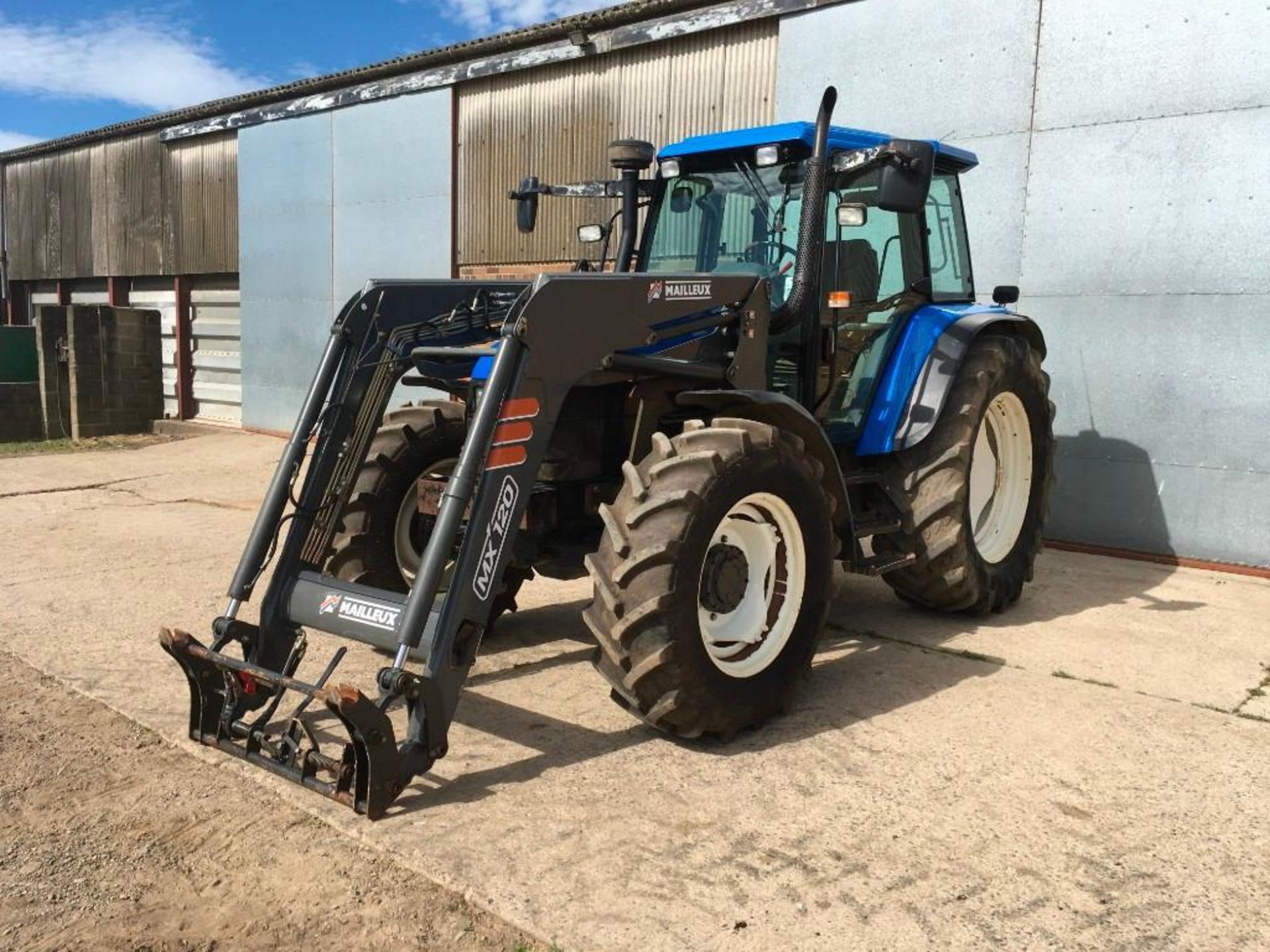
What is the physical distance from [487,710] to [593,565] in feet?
3.21

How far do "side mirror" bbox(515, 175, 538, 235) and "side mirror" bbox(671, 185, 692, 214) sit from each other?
704mm

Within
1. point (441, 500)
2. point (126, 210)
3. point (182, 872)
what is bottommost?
point (182, 872)

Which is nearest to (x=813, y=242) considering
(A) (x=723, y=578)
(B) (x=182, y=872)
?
(A) (x=723, y=578)

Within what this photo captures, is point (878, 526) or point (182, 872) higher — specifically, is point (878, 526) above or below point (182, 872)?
above

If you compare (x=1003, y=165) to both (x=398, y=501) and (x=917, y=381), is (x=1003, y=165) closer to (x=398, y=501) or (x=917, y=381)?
(x=917, y=381)

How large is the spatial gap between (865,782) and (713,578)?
0.87m

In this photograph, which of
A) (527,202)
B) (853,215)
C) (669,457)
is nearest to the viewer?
(669,457)

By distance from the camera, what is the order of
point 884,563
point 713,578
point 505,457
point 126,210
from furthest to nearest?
point 126,210
point 884,563
point 713,578
point 505,457

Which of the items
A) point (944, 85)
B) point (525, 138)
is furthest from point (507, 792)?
point (525, 138)

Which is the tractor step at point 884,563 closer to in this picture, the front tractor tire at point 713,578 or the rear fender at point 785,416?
the rear fender at point 785,416

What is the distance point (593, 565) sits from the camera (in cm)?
362

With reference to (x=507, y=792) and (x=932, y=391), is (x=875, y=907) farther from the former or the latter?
(x=932, y=391)

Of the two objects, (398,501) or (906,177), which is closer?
(906,177)

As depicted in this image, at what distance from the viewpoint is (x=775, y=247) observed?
4848 millimetres
